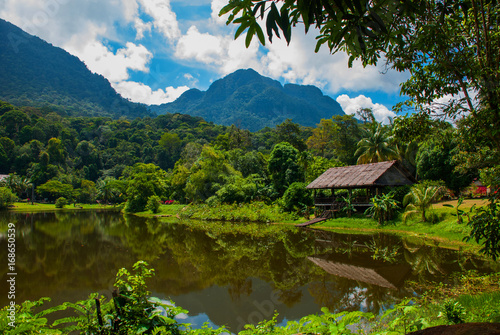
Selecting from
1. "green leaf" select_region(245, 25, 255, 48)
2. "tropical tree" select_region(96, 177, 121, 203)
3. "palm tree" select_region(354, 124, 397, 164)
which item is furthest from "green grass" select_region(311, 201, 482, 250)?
"tropical tree" select_region(96, 177, 121, 203)

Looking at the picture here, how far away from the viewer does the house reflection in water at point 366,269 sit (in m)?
7.00

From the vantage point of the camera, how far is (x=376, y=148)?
1090 inches

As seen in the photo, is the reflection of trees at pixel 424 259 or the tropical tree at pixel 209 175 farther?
the tropical tree at pixel 209 175

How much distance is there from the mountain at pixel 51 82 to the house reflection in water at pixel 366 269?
395 feet

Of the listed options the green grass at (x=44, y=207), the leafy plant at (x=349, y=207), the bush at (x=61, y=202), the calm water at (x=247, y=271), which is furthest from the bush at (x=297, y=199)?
the bush at (x=61, y=202)

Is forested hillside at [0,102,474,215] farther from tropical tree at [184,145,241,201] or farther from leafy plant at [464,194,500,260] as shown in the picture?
leafy plant at [464,194,500,260]

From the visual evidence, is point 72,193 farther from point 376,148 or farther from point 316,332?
point 316,332

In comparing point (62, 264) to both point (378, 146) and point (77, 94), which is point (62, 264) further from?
point (77, 94)

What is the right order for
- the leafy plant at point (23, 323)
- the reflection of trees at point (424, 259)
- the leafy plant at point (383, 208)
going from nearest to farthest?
the leafy plant at point (23, 323) < the reflection of trees at point (424, 259) < the leafy plant at point (383, 208)

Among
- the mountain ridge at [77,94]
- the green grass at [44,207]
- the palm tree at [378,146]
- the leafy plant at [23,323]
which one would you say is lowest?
the green grass at [44,207]

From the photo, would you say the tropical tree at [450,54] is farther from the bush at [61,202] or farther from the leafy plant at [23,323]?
the bush at [61,202]

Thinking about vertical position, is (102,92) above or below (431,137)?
above

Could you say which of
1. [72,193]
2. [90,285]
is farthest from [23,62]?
[90,285]

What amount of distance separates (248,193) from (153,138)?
208ft
